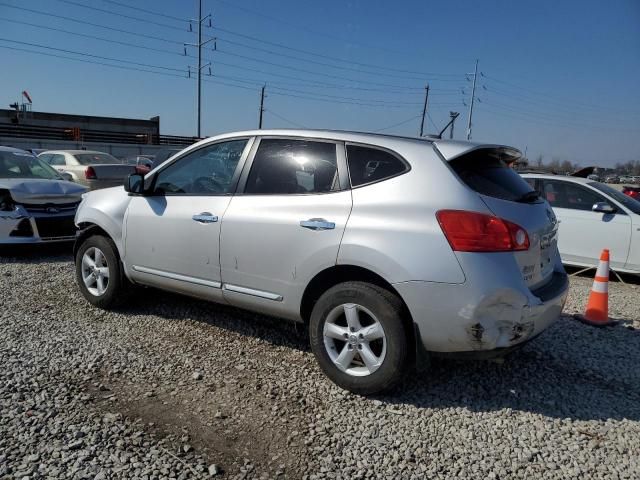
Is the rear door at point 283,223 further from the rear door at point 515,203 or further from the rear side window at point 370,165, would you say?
the rear door at point 515,203

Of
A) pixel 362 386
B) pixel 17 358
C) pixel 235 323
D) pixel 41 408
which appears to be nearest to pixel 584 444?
pixel 362 386

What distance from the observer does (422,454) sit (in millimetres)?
2676

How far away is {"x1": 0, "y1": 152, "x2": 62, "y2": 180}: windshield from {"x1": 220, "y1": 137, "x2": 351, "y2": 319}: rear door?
5.59 metres

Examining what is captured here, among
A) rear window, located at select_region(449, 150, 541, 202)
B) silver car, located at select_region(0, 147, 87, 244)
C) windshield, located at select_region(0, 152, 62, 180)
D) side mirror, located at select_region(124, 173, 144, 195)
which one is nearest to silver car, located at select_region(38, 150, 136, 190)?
windshield, located at select_region(0, 152, 62, 180)

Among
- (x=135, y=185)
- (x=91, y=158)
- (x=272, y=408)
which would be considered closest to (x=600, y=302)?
(x=272, y=408)

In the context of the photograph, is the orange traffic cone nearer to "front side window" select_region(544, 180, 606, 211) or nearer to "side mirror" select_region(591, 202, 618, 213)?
"side mirror" select_region(591, 202, 618, 213)

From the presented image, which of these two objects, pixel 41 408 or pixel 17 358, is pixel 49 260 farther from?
pixel 41 408

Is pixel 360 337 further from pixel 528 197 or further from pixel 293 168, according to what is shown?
pixel 528 197

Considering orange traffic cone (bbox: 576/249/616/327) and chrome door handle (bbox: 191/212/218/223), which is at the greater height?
chrome door handle (bbox: 191/212/218/223)

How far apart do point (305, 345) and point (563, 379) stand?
194cm

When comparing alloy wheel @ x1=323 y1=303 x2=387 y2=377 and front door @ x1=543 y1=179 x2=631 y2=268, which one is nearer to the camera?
alloy wheel @ x1=323 y1=303 x2=387 y2=377

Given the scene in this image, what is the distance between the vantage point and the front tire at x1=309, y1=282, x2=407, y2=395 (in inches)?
121

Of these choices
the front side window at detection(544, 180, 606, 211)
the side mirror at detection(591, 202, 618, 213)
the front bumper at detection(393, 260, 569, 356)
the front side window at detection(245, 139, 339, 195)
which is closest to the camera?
the front bumper at detection(393, 260, 569, 356)

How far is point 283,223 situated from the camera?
11.4 feet
